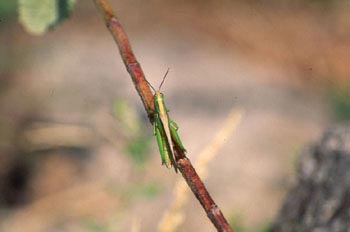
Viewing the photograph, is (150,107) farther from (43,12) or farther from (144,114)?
(144,114)

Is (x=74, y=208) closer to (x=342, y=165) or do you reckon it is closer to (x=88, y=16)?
(x=342, y=165)

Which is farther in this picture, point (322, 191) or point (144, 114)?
point (144, 114)

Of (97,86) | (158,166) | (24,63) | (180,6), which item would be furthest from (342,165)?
(180,6)

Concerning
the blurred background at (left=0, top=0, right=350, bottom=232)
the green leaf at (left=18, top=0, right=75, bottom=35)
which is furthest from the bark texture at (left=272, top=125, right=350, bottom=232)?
the green leaf at (left=18, top=0, right=75, bottom=35)

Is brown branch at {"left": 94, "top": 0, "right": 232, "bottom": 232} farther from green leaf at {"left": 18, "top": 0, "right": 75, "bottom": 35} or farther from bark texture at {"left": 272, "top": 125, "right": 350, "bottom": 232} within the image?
bark texture at {"left": 272, "top": 125, "right": 350, "bottom": 232}

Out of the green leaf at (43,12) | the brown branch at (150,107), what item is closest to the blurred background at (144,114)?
the green leaf at (43,12)

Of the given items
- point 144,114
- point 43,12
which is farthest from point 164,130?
A: point 144,114
